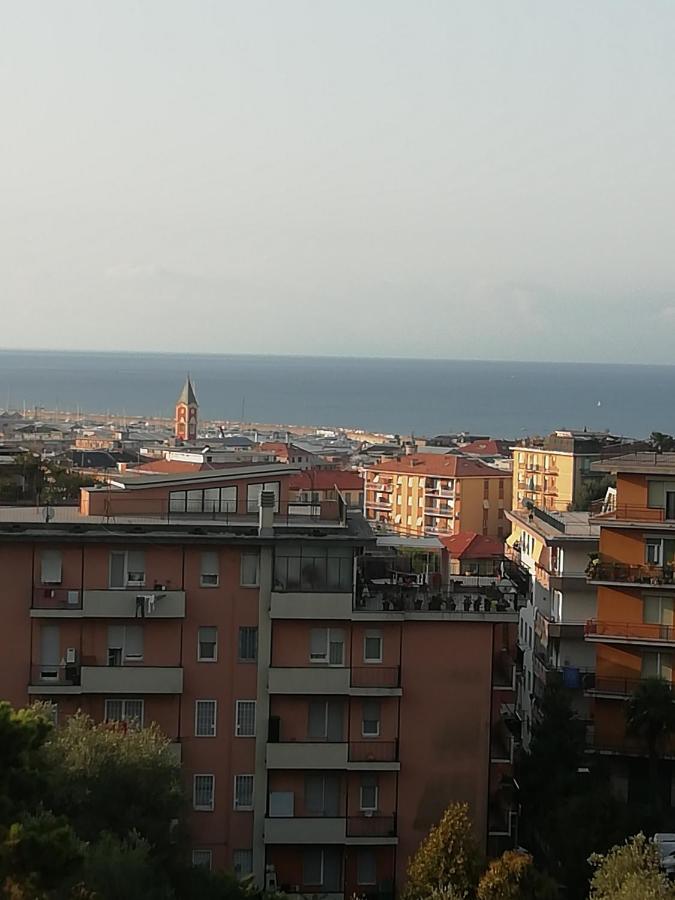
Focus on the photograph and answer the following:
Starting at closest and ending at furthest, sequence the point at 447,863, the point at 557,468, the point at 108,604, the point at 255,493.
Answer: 1. the point at 447,863
2. the point at 108,604
3. the point at 255,493
4. the point at 557,468

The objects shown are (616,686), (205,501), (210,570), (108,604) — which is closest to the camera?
(108,604)

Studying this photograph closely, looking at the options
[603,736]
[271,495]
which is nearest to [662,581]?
[603,736]

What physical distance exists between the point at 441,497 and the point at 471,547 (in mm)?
26301

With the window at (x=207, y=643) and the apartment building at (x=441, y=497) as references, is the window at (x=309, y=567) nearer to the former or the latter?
the window at (x=207, y=643)

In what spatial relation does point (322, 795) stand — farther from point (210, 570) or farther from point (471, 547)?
point (471, 547)

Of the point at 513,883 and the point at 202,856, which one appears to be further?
the point at 202,856

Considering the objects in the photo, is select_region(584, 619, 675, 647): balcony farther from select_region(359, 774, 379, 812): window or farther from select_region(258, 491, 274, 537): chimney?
select_region(258, 491, 274, 537): chimney

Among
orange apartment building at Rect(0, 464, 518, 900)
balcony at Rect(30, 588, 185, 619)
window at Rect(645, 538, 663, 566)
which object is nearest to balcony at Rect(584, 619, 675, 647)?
window at Rect(645, 538, 663, 566)

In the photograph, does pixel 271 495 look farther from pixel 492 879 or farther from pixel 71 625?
pixel 492 879

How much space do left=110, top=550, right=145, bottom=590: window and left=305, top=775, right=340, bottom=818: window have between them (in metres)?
3.43

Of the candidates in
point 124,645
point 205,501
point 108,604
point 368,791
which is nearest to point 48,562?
point 108,604

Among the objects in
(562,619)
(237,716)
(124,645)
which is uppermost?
(124,645)

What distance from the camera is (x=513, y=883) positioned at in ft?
56.4

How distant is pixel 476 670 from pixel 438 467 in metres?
54.9
